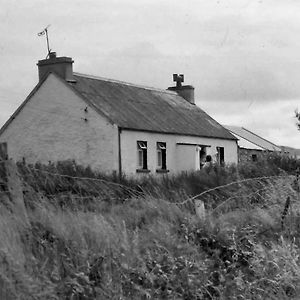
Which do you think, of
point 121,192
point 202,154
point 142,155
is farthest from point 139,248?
point 202,154

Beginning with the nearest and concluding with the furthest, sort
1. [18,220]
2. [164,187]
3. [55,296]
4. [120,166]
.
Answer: [55,296] < [18,220] < [164,187] < [120,166]

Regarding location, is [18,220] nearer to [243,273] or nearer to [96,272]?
[96,272]

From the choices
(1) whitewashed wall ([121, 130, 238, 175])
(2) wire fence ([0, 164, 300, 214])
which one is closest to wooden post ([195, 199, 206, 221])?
(2) wire fence ([0, 164, 300, 214])

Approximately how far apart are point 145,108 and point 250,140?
15.2 metres

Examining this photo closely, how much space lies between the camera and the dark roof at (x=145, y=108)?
39.0 metres

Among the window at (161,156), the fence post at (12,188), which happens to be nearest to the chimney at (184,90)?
the window at (161,156)

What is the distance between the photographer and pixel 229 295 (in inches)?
334

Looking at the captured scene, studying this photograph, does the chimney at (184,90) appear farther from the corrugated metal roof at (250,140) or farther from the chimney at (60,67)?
the chimney at (60,67)

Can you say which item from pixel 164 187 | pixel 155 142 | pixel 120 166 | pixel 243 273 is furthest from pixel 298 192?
pixel 155 142

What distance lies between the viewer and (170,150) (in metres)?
41.7

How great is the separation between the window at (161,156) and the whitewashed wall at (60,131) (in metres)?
4.09

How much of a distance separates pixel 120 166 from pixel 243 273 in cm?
2830

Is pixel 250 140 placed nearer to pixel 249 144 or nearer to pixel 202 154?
pixel 249 144

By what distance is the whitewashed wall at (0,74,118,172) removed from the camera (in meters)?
37.8
